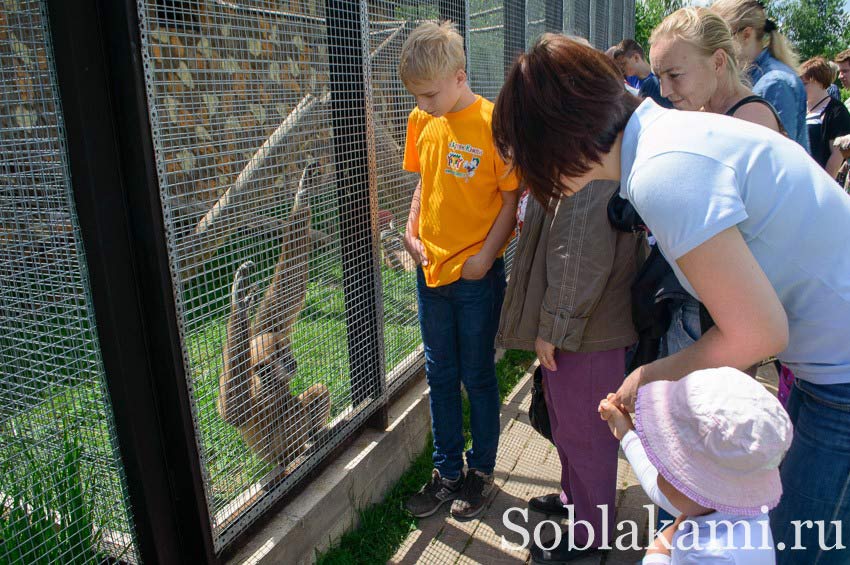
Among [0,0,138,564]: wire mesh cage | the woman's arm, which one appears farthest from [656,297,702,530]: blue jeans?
[0,0,138,564]: wire mesh cage

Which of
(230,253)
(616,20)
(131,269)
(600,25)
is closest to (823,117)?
(600,25)

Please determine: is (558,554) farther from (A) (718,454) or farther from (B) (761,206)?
(B) (761,206)

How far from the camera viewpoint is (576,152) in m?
1.50

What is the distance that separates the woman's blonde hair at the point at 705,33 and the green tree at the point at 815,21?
46179 mm

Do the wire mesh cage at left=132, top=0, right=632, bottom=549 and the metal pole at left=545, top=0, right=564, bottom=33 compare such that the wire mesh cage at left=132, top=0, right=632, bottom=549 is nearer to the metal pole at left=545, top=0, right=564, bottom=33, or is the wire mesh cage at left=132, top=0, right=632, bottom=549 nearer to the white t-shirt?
the white t-shirt

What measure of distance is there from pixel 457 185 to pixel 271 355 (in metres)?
0.96

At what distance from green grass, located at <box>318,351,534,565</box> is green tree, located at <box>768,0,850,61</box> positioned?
1841 inches

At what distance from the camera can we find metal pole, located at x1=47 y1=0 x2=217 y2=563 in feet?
5.20

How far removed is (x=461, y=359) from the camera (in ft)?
9.00

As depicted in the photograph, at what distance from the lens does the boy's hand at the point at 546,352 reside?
2.23m

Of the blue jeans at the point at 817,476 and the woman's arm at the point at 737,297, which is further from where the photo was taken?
the blue jeans at the point at 817,476

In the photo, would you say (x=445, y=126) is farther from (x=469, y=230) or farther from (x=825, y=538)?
(x=825, y=538)

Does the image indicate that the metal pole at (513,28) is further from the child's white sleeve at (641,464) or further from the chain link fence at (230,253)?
the child's white sleeve at (641,464)

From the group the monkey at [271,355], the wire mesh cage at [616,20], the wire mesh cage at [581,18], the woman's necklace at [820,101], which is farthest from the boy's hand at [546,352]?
the wire mesh cage at [616,20]
